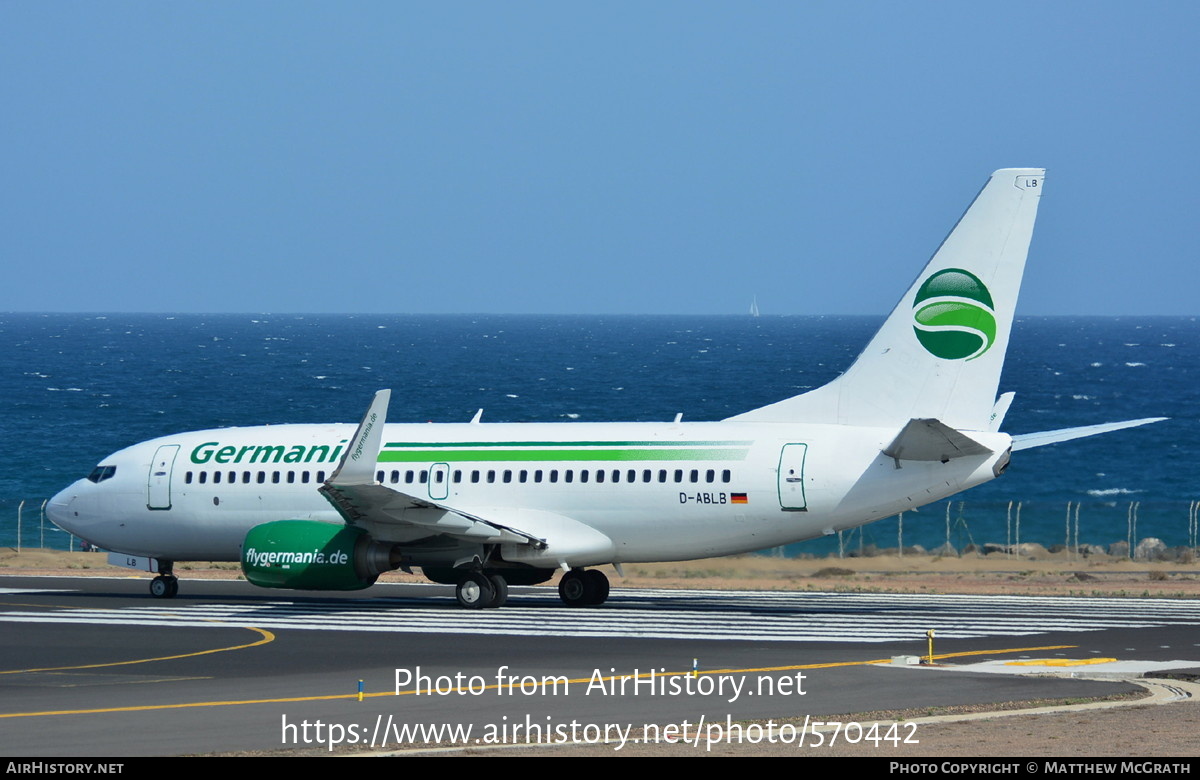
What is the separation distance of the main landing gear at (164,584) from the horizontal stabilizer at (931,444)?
16.1 m

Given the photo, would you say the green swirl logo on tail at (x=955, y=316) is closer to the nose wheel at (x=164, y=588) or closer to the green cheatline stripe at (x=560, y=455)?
the green cheatline stripe at (x=560, y=455)

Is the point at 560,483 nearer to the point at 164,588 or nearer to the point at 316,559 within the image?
the point at 316,559

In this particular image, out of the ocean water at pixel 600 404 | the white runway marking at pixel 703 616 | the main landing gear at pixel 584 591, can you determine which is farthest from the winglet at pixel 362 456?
the ocean water at pixel 600 404

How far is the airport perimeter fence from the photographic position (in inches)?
2078

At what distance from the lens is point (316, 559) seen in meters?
32.6

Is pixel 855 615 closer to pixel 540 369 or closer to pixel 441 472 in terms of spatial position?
pixel 441 472

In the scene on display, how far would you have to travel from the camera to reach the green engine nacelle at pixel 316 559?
107 ft

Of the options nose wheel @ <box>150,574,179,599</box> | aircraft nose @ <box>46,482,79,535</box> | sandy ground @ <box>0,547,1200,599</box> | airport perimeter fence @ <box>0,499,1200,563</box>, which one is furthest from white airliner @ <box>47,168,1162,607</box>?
airport perimeter fence @ <box>0,499,1200,563</box>

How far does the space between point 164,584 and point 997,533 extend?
3762 cm

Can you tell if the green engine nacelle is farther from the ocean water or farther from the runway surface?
the ocean water

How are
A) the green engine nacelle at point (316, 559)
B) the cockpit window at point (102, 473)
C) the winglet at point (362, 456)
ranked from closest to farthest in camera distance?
the winglet at point (362, 456)
the green engine nacelle at point (316, 559)
the cockpit window at point (102, 473)

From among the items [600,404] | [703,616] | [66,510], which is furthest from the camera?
[600,404]

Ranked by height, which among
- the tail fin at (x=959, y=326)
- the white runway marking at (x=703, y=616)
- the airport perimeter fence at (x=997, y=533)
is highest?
the tail fin at (x=959, y=326)

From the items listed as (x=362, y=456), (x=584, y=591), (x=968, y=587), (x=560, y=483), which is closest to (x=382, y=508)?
(x=362, y=456)
